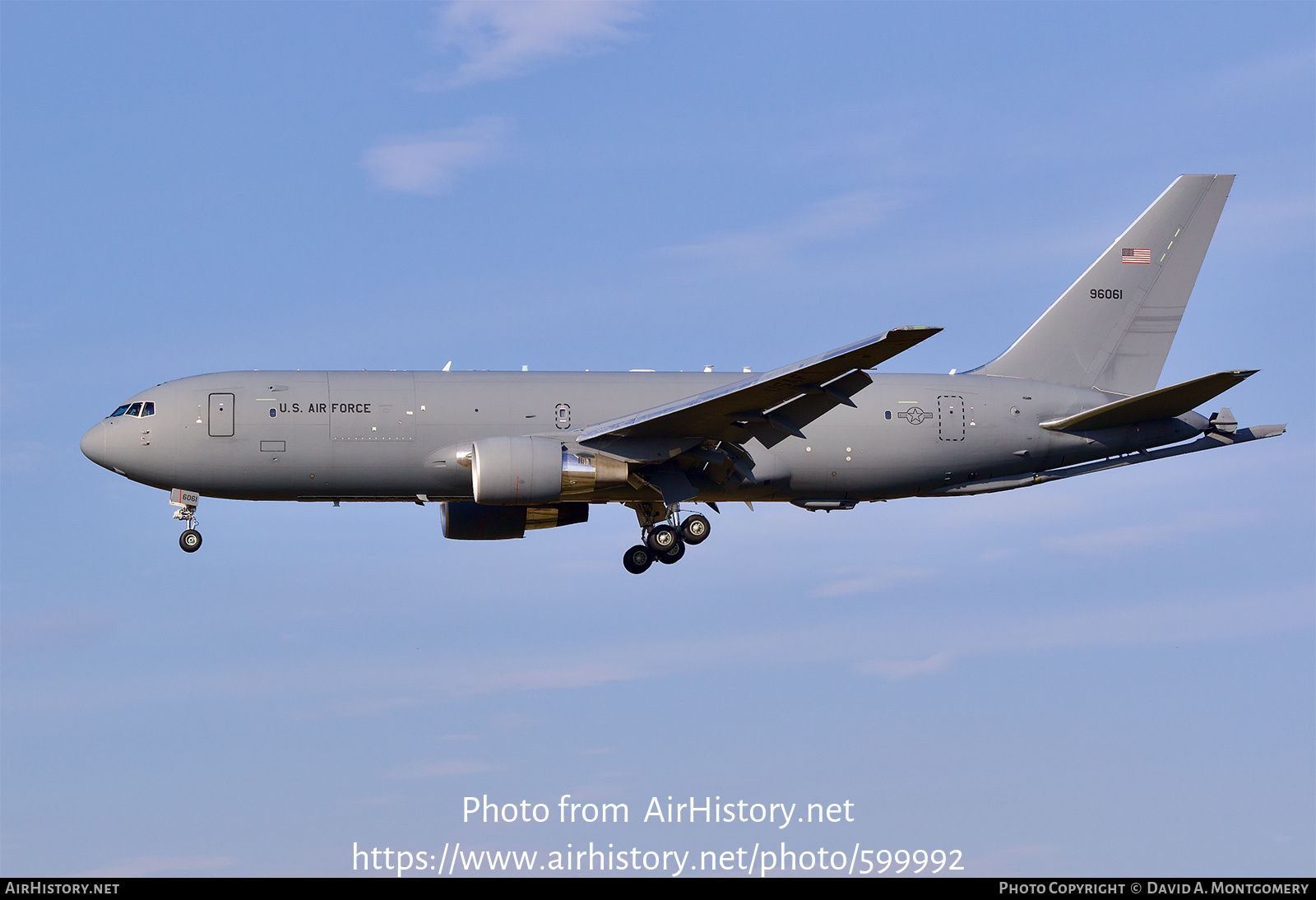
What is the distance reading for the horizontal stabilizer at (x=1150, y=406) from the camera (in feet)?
114

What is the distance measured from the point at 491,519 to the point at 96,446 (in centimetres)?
1021

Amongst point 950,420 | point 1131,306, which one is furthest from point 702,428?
Result: point 1131,306

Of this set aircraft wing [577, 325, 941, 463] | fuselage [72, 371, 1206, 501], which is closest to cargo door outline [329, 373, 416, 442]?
fuselage [72, 371, 1206, 501]

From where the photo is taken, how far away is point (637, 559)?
124 feet

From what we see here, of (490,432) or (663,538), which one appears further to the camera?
(663,538)

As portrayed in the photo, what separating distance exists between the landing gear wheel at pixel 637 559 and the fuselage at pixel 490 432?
105 inches

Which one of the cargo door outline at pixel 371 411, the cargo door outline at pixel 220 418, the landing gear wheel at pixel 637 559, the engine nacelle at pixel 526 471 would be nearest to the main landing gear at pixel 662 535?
the landing gear wheel at pixel 637 559

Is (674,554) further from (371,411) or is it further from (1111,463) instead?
(1111,463)

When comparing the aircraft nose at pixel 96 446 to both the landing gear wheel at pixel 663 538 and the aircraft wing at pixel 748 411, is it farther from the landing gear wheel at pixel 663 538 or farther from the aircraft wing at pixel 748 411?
the landing gear wheel at pixel 663 538

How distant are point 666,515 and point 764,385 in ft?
27.1

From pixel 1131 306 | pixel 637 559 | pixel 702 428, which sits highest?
pixel 1131 306

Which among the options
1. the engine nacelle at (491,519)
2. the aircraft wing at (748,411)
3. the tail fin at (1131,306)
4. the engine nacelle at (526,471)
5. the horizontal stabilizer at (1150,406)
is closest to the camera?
the aircraft wing at (748,411)

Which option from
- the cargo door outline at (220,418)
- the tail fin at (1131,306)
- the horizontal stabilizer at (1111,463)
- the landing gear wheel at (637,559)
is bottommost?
the landing gear wheel at (637,559)

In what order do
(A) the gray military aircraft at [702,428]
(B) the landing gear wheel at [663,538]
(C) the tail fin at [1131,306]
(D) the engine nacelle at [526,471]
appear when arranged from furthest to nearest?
1. (C) the tail fin at [1131,306]
2. (B) the landing gear wheel at [663,538]
3. (A) the gray military aircraft at [702,428]
4. (D) the engine nacelle at [526,471]
